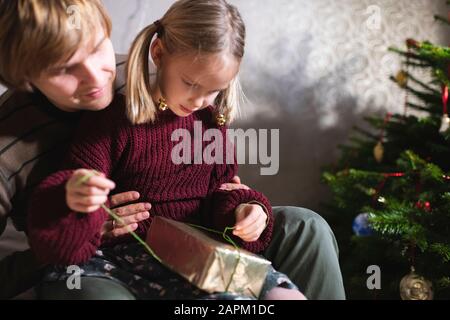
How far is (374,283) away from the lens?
132cm

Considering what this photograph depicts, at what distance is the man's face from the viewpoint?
2.79 ft

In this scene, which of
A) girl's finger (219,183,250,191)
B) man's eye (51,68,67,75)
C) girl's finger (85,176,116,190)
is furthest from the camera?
girl's finger (219,183,250,191)

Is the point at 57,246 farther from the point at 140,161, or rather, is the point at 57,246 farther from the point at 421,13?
the point at 421,13

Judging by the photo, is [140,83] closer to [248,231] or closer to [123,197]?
[123,197]

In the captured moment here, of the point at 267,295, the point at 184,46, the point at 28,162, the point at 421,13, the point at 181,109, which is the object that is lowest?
the point at 267,295

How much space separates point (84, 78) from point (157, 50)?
0.16 meters

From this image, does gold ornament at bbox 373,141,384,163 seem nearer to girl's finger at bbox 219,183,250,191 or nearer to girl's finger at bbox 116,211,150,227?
girl's finger at bbox 219,183,250,191

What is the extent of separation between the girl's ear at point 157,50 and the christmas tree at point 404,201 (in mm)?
607

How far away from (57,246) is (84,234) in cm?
4

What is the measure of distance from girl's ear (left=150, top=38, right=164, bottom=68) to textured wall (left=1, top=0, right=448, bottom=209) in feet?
2.29

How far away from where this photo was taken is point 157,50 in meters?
0.96

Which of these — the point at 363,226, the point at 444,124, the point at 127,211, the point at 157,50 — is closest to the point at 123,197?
the point at 127,211

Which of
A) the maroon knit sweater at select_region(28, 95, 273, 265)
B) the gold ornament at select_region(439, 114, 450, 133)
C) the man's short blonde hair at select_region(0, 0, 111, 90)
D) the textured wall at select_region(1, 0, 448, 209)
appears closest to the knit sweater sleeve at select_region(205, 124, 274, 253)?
the maroon knit sweater at select_region(28, 95, 273, 265)

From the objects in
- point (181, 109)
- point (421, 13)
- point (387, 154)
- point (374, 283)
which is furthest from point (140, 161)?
point (421, 13)
